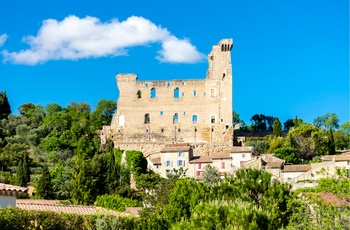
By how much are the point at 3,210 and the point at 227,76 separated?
51.4 meters

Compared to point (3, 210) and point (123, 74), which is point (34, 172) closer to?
point (123, 74)

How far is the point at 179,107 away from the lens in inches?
2800

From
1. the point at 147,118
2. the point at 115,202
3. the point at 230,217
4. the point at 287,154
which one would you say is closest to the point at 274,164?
the point at 287,154

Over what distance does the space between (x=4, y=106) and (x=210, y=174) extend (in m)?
39.0

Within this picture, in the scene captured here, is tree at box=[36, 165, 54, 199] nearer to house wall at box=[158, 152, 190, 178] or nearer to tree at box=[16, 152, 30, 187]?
tree at box=[16, 152, 30, 187]

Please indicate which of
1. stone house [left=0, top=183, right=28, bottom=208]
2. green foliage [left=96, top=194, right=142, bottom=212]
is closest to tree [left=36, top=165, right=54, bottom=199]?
green foliage [left=96, top=194, right=142, bottom=212]

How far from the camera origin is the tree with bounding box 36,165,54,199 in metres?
49.6

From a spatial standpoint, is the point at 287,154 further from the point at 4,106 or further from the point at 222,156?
the point at 4,106

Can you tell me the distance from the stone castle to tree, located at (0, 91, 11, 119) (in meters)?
17.9

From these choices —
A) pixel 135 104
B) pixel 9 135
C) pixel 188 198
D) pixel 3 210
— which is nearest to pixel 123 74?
pixel 135 104

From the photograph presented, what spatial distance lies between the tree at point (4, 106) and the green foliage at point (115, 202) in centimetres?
3751

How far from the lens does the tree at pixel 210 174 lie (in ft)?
172

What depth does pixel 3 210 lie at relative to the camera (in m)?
22.2

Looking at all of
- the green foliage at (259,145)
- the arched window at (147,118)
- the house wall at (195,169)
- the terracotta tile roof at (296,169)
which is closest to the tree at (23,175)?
the house wall at (195,169)
